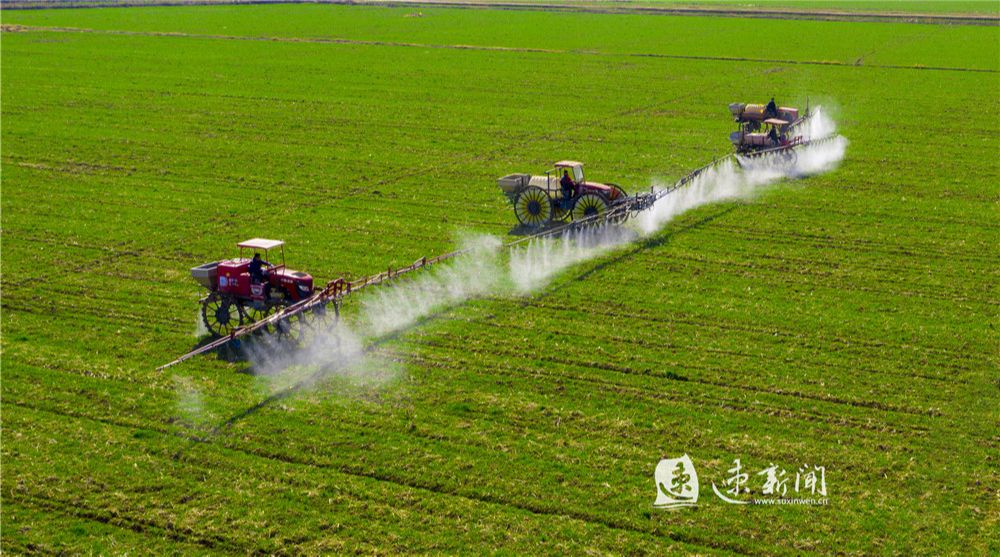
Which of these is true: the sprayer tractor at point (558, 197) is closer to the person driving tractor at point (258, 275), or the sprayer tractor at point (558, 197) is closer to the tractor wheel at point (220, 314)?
the person driving tractor at point (258, 275)

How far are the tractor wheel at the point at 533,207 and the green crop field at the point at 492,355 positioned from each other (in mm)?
1492

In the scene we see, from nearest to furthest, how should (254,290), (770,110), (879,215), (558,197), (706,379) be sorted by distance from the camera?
Result: (706,379) < (254,290) < (558,197) < (879,215) < (770,110)

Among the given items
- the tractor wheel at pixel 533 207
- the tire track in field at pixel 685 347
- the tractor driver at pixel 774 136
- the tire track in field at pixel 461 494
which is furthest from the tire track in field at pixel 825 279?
the tractor driver at pixel 774 136

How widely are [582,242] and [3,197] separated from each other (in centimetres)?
2167

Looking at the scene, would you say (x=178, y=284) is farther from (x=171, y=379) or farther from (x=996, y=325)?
(x=996, y=325)

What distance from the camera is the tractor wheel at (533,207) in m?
34.0

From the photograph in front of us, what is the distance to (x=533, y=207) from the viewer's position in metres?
34.2

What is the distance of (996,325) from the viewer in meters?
25.9

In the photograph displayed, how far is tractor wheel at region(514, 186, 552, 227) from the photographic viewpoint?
112 feet

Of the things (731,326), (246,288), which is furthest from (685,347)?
(246,288)

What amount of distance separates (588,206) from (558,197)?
1.02 m

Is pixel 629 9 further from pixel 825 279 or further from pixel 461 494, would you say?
pixel 461 494

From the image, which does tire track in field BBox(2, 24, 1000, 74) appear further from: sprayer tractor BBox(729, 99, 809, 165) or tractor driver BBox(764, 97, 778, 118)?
sprayer tractor BBox(729, 99, 809, 165)

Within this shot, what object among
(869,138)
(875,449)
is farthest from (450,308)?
(869,138)
